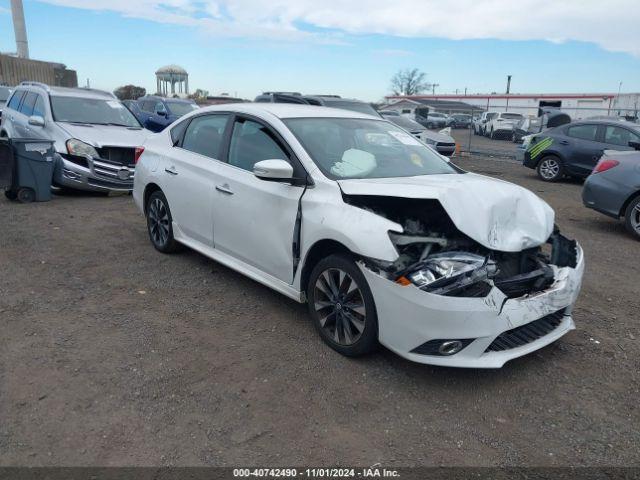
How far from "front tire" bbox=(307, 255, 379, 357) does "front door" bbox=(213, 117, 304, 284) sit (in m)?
0.35

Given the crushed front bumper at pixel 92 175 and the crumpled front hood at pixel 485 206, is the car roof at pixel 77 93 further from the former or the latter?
the crumpled front hood at pixel 485 206

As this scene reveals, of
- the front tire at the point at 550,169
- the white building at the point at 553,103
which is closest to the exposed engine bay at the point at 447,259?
the front tire at the point at 550,169

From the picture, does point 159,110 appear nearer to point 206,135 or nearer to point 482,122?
point 206,135

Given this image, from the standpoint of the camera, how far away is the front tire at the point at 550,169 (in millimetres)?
12523

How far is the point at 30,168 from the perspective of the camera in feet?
26.8

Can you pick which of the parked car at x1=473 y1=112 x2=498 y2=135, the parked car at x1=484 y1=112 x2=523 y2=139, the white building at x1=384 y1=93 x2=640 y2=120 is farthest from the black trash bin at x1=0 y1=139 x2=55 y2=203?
the parked car at x1=473 y1=112 x2=498 y2=135

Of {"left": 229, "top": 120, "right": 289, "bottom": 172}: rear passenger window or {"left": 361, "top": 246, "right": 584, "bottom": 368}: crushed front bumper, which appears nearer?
{"left": 361, "top": 246, "right": 584, "bottom": 368}: crushed front bumper

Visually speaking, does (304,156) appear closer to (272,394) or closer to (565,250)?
(272,394)

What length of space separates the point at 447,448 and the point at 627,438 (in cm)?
103

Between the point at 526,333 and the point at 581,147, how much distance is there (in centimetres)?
1020

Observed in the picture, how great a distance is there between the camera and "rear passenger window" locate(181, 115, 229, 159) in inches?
191

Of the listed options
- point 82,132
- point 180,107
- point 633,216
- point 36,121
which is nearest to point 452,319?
point 633,216

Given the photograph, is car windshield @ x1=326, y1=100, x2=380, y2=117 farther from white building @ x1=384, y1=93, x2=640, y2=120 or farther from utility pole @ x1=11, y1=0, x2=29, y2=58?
utility pole @ x1=11, y1=0, x2=29, y2=58

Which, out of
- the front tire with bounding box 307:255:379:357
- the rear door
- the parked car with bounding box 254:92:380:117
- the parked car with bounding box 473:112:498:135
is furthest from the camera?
the parked car with bounding box 473:112:498:135
